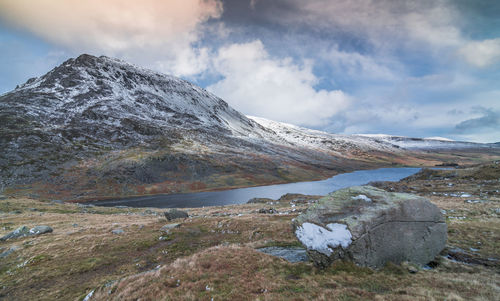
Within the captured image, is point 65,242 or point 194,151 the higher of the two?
point 194,151

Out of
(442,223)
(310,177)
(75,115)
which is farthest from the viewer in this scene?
(75,115)

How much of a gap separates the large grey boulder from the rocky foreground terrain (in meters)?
0.80

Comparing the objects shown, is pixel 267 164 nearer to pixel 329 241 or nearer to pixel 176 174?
pixel 176 174

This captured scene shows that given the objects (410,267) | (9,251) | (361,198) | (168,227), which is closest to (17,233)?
(9,251)

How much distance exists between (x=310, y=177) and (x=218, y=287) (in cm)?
16667

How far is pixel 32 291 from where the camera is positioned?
52.1 feet

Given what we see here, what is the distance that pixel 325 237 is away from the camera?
14781 mm

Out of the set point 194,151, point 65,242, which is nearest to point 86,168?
point 194,151

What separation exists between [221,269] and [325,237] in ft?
25.1

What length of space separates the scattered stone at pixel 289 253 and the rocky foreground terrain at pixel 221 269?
67cm

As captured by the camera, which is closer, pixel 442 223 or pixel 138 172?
pixel 442 223

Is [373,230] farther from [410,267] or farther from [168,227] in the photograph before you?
[168,227]

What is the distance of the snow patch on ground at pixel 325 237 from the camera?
14.2 metres

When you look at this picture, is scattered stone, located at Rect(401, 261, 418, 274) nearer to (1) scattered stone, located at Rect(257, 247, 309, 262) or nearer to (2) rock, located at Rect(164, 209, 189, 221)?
(1) scattered stone, located at Rect(257, 247, 309, 262)
